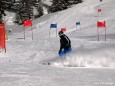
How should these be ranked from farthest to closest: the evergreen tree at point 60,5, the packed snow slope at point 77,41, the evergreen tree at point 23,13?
1. the evergreen tree at point 23,13
2. the evergreen tree at point 60,5
3. the packed snow slope at point 77,41

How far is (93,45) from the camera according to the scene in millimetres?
26969

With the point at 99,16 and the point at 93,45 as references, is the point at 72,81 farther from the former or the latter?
the point at 99,16

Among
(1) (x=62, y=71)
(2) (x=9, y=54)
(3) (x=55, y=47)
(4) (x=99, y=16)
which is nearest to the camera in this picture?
(1) (x=62, y=71)

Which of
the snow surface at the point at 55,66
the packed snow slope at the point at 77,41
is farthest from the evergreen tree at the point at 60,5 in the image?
the snow surface at the point at 55,66

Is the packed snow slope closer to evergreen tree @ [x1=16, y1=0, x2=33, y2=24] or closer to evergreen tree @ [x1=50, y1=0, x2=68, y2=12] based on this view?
evergreen tree @ [x1=50, y1=0, x2=68, y2=12]

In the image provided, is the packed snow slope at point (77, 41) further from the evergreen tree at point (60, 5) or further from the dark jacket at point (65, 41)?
the evergreen tree at point (60, 5)

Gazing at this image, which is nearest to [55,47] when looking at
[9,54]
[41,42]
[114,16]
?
[41,42]

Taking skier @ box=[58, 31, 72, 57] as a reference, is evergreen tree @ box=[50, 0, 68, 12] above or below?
above

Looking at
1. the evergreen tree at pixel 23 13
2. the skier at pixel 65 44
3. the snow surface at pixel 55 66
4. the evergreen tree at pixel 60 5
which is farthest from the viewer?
the evergreen tree at pixel 23 13

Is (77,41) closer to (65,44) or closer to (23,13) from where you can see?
(65,44)

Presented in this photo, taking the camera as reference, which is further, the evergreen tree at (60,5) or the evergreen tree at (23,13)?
the evergreen tree at (23,13)

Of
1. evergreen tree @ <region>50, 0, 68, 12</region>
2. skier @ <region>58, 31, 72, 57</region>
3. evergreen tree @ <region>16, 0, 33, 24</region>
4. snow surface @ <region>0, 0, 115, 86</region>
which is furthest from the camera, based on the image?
evergreen tree @ <region>16, 0, 33, 24</region>

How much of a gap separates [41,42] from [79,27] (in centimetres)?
2182

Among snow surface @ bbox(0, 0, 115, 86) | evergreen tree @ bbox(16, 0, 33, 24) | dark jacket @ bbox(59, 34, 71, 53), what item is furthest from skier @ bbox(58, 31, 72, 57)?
evergreen tree @ bbox(16, 0, 33, 24)
